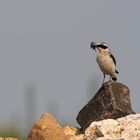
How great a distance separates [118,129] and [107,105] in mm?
2802

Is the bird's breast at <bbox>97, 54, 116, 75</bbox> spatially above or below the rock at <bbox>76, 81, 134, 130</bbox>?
above

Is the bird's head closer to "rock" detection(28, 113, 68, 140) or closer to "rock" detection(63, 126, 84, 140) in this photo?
"rock" detection(63, 126, 84, 140)

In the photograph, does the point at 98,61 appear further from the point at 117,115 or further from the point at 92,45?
the point at 117,115

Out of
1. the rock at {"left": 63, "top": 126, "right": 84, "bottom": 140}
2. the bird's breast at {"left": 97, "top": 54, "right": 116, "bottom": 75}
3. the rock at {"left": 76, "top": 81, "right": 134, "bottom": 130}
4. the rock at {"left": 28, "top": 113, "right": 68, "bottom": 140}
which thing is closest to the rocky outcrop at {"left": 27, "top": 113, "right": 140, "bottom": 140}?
the rock at {"left": 28, "top": 113, "right": 68, "bottom": 140}

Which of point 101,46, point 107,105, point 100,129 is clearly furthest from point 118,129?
point 101,46

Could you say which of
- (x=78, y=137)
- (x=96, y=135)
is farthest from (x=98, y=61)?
(x=96, y=135)

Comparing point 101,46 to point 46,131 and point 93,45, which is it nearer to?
point 93,45

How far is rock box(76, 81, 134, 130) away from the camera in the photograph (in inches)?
650

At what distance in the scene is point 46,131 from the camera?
14812 millimetres

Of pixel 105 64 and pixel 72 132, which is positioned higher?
pixel 105 64

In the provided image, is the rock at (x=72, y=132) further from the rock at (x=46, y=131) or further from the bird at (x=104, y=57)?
the bird at (x=104, y=57)

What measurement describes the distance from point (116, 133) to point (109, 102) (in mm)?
2976

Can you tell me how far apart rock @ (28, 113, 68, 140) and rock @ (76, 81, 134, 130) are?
181 cm

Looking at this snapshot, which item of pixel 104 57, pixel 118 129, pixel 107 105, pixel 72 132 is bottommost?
pixel 118 129
